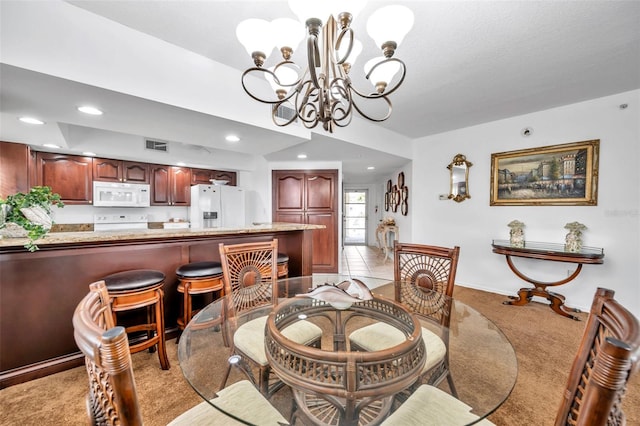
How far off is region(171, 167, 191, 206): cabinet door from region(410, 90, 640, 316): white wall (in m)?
4.14

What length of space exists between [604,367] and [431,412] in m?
0.59

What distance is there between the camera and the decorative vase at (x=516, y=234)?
121 inches

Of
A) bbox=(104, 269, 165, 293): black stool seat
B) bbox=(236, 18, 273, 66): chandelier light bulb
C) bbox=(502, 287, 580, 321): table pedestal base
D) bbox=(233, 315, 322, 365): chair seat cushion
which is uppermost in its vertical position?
bbox=(236, 18, 273, 66): chandelier light bulb

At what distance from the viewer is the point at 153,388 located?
5.09ft

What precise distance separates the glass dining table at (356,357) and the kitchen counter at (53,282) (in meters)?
0.95

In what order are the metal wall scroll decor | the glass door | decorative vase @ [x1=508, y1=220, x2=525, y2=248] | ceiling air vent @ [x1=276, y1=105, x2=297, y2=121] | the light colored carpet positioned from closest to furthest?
the light colored carpet < ceiling air vent @ [x1=276, y1=105, x2=297, y2=121] < decorative vase @ [x1=508, y1=220, x2=525, y2=248] < the metal wall scroll decor < the glass door

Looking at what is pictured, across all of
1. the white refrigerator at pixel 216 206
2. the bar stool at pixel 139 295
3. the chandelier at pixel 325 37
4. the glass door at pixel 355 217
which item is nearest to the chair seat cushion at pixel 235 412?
the bar stool at pixel 139 295

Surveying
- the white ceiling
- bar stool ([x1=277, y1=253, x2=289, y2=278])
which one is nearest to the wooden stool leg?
bar stool ([x1=277, y1=253, x2=289, y2=278])

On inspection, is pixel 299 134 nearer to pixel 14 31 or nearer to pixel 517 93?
pixel 14 31

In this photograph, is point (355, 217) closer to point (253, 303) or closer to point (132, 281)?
point (253, 303)

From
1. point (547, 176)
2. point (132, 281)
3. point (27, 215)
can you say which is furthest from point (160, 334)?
point (547, 176)

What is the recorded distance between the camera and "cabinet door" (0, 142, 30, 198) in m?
2.80

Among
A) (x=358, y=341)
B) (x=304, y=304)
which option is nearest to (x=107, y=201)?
(x=304, y=304)

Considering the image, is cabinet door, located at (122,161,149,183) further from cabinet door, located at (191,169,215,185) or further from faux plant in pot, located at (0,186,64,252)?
faux plant in pot, located at (0,186,64,252)
